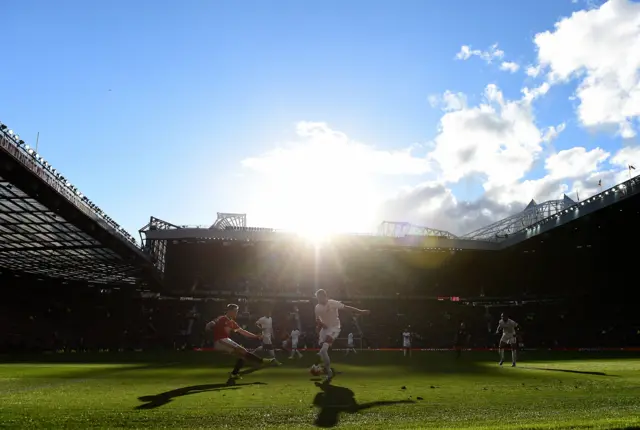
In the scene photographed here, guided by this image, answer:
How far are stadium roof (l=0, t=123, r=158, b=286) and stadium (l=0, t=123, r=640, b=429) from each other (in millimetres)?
138

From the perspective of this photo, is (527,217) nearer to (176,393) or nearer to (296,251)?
(296,251)

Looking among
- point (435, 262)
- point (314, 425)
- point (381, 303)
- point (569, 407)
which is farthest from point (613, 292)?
point (314, 425)

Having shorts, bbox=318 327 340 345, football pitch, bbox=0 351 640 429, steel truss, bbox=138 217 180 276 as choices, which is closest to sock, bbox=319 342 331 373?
shorts, bbox=318 327 340 345

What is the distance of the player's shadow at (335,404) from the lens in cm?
781

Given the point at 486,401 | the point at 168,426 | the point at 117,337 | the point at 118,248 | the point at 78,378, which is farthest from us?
the point at 117,337

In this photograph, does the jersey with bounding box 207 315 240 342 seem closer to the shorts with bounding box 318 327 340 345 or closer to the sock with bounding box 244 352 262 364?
the sock with bounding box 244 352 262 364

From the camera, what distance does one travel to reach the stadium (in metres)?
22.5

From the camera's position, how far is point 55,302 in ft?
187

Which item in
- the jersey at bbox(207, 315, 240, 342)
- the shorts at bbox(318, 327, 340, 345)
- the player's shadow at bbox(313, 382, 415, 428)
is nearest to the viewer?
the player's shadow at bbox(313, 382, 415, 428)

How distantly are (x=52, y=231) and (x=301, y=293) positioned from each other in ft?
93.5

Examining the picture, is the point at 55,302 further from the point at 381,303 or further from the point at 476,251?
the point at 476,251

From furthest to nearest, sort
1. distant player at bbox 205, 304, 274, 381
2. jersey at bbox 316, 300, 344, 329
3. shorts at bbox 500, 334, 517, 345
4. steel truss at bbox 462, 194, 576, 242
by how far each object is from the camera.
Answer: steel truss at bbox 462, 194, 576, 242
shorts at bbox 500, 334, 517, 345
distant player at bbox 205, 304, 274, 381
jersey at bbox 316, 300, 344, 329

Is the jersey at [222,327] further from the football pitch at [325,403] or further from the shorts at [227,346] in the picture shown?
the football pitch at [325,403]

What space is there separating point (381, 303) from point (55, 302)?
122ft
